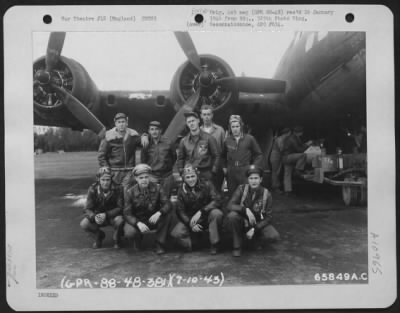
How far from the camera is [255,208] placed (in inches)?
53.6

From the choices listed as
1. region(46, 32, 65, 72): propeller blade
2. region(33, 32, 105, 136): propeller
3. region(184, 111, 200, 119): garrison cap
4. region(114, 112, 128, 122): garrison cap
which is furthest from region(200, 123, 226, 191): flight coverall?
region(46, 32, 65, 72): propeller blade

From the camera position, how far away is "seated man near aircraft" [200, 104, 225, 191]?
1.37 metres

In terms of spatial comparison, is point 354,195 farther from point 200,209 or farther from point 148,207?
point 148,207

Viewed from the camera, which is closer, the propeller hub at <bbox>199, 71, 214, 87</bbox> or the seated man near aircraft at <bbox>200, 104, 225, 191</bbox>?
the seated man near aircraft at <bbox>200, 104, 225, 191</bbox>

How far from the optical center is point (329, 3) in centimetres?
136

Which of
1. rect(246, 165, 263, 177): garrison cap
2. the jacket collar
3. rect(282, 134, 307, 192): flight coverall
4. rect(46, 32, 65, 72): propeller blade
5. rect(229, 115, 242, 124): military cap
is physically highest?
rect(46, 32, 65, 72): propeller blade

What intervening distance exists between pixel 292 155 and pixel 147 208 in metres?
0.83

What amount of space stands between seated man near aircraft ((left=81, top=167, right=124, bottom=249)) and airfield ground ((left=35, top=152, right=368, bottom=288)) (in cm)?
5

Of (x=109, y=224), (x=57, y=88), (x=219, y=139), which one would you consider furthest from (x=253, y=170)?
(x=57, y=88)

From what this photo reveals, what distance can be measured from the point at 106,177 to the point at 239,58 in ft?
3.09

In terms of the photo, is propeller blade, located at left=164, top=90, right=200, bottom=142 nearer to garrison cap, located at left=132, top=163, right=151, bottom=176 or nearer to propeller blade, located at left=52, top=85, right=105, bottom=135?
garrison cap, located at left=132, top=163, right=151, bottom=176

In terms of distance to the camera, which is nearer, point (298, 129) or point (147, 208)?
point (147, 208)

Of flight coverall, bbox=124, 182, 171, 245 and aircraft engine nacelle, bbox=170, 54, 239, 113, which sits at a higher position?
aircraft engine nacelle, bbox=170, 54, 239, 113

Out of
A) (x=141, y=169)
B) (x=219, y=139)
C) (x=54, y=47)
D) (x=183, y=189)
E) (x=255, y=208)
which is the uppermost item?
(x=54, y=47)
